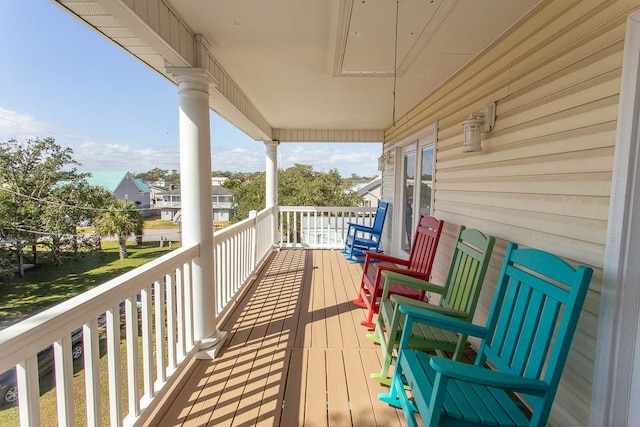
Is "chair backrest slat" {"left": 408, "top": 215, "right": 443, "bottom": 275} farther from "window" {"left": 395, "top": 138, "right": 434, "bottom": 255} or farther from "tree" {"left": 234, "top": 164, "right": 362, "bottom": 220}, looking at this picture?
"tree" {"left": 234, "top": 164, "right": 362, "bottom": 220}

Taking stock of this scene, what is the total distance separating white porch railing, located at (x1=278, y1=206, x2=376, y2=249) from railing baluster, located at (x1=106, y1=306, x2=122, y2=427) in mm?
4972

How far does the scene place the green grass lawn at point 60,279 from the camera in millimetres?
1276

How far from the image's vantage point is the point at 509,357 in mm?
1590

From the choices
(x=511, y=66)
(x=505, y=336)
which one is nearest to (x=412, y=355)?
(x=505, y=336)

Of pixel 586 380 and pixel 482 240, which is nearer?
pixel 586 380

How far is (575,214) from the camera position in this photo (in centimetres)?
159

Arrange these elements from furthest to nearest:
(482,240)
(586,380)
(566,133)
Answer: (482,240) < (566,133) < (586,380)

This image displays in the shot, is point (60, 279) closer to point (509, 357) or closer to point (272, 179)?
point (509, 357)

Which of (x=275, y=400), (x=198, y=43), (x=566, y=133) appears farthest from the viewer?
(x=198, y=43)

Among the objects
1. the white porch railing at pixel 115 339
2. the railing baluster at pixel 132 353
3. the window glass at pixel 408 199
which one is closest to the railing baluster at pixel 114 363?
the white porch railing at pixel 115 339

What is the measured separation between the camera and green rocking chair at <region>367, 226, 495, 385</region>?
1923 millimetres

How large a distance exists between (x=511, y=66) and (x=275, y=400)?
8.50ft

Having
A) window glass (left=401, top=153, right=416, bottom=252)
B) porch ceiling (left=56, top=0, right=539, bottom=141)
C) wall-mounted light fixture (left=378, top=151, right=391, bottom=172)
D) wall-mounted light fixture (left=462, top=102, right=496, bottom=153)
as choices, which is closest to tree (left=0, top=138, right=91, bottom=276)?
porch ceiling (left=56, top=0, right=539, bottom=141)

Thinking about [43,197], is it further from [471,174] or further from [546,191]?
[471,174]
